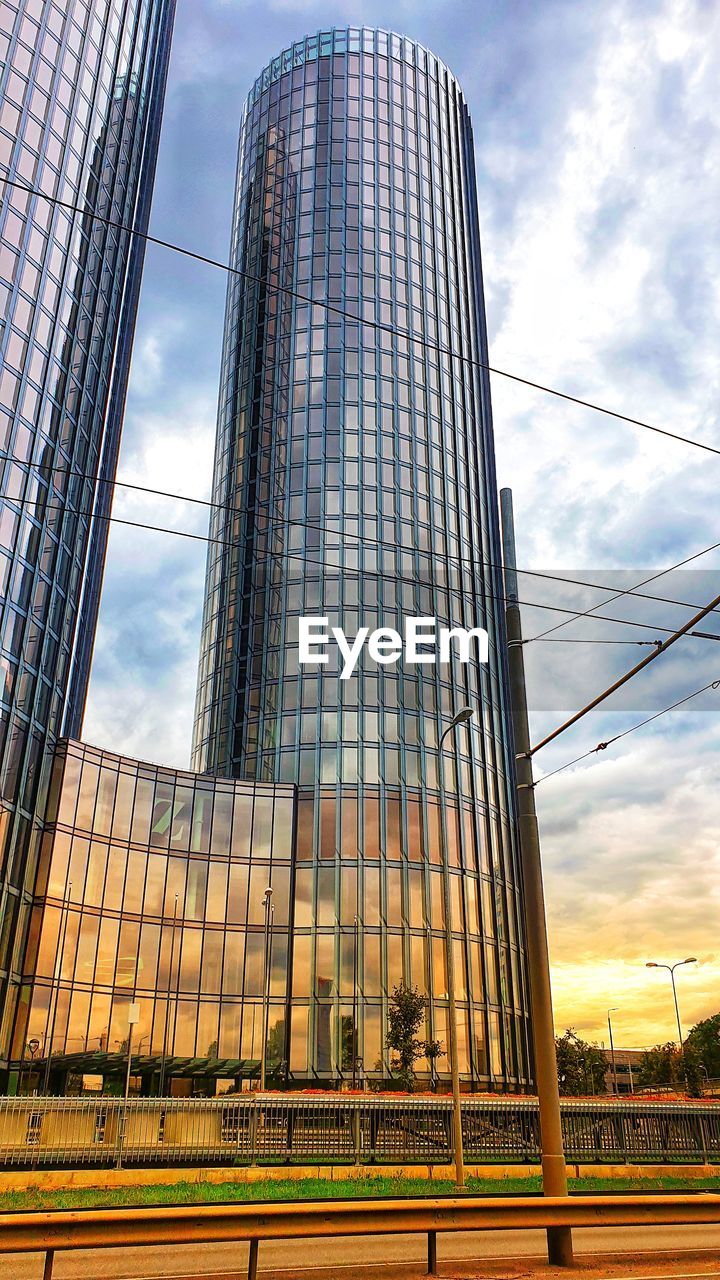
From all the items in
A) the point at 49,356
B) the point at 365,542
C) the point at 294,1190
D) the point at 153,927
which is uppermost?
the point at 49,356

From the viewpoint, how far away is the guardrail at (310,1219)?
851 centimetres

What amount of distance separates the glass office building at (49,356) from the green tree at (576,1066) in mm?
38541

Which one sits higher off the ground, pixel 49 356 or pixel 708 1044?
pixel 49 356

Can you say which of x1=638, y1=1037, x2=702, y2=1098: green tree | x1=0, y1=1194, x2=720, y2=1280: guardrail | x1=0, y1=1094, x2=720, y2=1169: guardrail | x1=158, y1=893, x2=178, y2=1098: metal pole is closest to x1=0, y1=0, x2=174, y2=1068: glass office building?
x1=158, y1=893, x2=178, y2=1098: metal pole

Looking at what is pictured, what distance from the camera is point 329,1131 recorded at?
1027 inches

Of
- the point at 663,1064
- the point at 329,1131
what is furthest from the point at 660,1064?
the point at 329,1131

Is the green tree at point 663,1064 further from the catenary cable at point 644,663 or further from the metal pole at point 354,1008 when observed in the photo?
the catenary cable at point 644,663

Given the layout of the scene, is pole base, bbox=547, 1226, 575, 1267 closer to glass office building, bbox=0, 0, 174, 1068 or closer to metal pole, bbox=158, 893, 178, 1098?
glass office building, bbox=0, 0, 174, 1068

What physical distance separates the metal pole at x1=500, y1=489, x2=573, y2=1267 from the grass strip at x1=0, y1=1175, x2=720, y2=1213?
5.43 m

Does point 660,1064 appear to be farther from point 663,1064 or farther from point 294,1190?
point 294,1190

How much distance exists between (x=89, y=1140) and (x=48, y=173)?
157 feet

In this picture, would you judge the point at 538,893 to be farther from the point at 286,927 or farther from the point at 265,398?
the point at 265,398

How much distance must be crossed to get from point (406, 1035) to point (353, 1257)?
3701 centimetres

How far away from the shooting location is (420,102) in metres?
79.4
